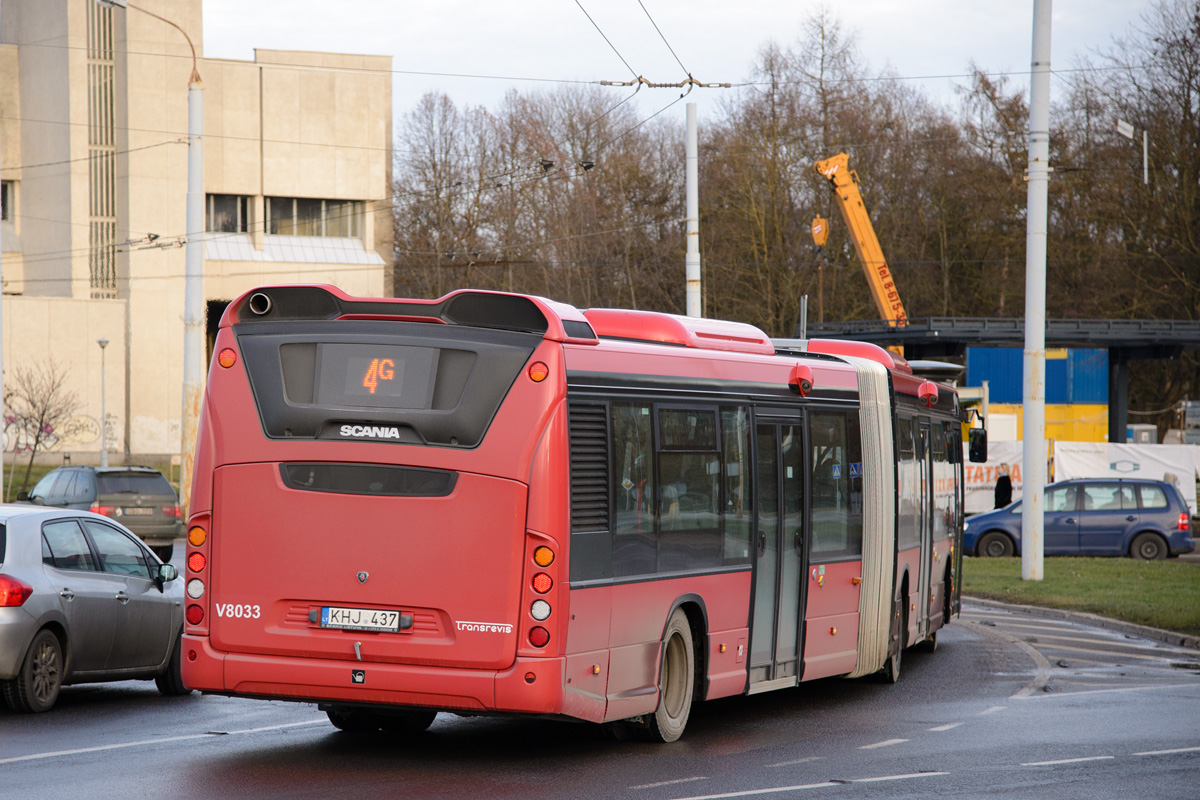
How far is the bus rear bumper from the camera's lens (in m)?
8.35

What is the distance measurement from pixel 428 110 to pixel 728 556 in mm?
58201

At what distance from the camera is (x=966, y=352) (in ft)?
174

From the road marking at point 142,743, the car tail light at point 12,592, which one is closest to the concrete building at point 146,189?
the car tail light at point 12,592

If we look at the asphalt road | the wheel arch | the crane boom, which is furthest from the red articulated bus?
the crane boom

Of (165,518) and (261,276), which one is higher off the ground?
(261,276)

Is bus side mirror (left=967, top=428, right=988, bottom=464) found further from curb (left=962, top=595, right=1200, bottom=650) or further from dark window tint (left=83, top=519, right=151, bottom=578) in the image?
dark window tint (left=83, top=519, right=151, bottom=578)

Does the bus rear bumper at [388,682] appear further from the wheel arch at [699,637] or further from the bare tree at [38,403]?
the bare tree at [38,403]

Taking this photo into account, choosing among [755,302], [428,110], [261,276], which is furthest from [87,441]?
[755,302]

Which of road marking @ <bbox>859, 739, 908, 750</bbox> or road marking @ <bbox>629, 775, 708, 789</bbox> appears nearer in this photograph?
road marking @ <bbox>629, 775, 708, 789</bbox>

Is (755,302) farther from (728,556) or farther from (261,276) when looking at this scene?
(728,556)

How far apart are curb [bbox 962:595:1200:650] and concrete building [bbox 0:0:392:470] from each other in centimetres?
4925

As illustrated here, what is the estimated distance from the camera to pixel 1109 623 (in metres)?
19.4

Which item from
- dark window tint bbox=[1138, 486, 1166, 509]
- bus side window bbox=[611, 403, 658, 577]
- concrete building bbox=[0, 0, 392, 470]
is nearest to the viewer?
bus side window bbox=[611, 403, 658, 577]

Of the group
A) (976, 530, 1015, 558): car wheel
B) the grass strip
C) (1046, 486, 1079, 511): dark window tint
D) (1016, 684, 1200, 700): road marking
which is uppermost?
(1046, 486, 1079, 511): dark window tint
